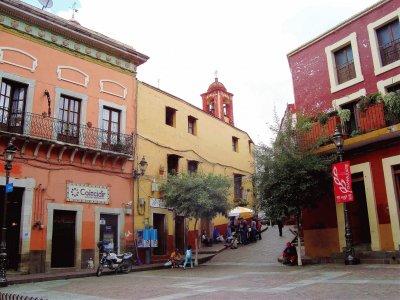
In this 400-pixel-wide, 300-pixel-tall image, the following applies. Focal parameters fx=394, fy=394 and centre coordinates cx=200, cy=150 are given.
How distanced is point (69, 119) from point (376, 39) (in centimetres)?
1361

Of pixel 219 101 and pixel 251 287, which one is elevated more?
pixel 219 101

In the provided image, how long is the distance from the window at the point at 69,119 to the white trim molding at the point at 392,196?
12.7 meters

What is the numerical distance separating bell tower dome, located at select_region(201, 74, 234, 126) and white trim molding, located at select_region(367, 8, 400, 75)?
21103mm

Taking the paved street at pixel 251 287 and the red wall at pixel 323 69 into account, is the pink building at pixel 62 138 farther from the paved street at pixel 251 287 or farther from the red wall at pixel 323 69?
the red wall at pixel 323 69

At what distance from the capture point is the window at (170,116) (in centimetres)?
2376

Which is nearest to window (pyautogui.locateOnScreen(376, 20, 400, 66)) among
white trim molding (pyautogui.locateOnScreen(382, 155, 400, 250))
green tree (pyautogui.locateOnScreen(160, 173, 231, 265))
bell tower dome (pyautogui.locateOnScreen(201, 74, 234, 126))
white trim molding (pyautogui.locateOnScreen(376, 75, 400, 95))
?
white trim molding (pyautogui.locateOnScreen(376, 75, 400, 95))

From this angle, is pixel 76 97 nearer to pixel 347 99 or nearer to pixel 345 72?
pixel 347 99

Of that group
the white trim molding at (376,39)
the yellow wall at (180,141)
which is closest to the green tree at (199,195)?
the yellow wall at (180,141)

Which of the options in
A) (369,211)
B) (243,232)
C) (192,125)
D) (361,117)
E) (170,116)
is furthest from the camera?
(192,125)

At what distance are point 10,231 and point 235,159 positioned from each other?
1793 centimetres

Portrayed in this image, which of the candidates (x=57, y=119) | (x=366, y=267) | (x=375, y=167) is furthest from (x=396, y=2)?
(x=57, y=119)

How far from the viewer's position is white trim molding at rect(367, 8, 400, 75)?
615 inches

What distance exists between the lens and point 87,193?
57.2 feet

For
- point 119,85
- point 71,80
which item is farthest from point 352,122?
point 71,80
